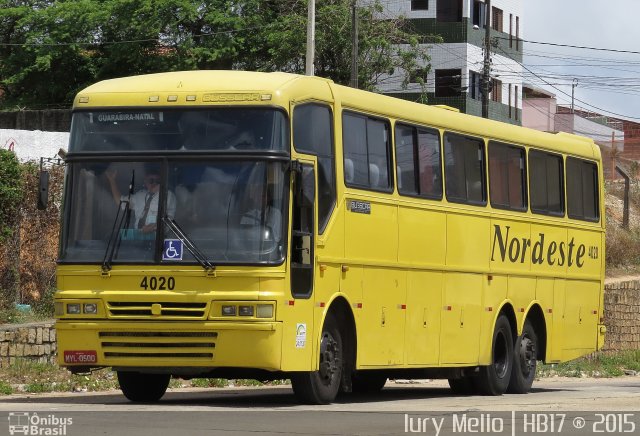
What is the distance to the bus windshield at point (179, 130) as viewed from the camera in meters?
16.4

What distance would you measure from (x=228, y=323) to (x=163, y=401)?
2441 mm

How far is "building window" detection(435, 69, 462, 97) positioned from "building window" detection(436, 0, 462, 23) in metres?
2.28

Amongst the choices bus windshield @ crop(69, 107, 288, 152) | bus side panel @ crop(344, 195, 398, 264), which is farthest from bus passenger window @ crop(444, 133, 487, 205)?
bus windshield @ crop(69, 107, 288, 152)

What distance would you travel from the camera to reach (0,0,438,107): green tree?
5525cm

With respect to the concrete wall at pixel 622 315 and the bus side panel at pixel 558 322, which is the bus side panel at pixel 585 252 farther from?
the concrete wall at pixel 622 315

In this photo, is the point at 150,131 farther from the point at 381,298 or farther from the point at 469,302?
the point at 469,302

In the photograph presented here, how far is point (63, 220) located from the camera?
1673cm

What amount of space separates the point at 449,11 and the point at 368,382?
45.4 meters

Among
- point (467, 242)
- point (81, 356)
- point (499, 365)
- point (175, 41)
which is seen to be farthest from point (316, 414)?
point (175, 41)

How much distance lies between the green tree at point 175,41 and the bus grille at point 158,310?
38.0m

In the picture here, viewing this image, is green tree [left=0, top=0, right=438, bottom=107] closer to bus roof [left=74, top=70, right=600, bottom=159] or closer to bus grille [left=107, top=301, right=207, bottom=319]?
bus roof [left=74, top=70, right=600, bottom=159]

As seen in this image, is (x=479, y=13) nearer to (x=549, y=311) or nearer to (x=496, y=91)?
(x=496, y=91)

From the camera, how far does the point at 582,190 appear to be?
24672mm

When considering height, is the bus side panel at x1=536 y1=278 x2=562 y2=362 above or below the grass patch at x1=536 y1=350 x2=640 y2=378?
above
